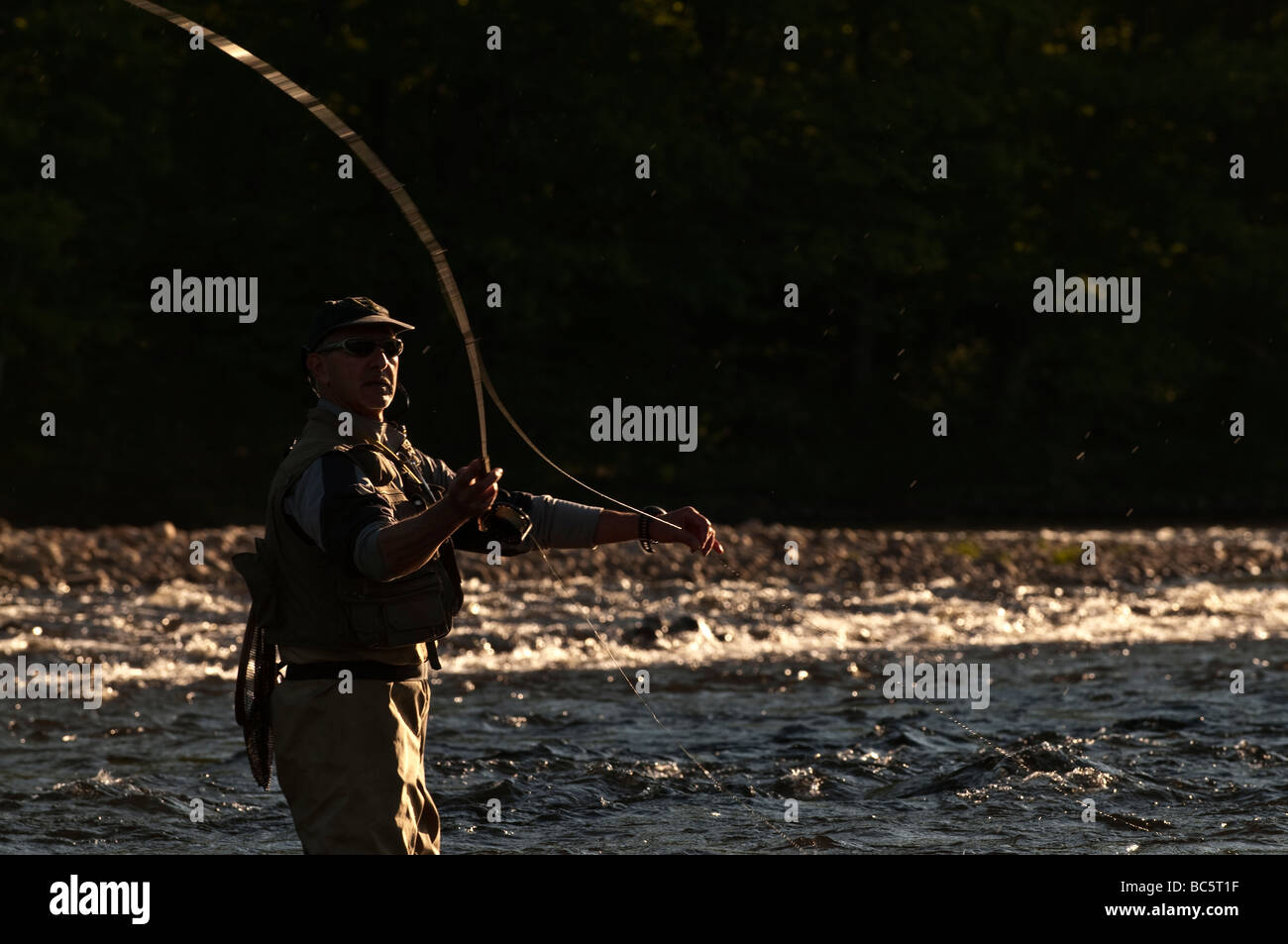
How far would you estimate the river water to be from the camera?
29.8 feet

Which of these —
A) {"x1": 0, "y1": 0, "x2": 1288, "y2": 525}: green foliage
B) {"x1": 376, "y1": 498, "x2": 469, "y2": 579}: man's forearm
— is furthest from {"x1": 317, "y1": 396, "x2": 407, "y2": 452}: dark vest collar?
{"x1": 0, "y1": 0, "x2": 1288, "y2": 525}: green foliage

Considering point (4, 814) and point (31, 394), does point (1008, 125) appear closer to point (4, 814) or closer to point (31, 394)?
point (31, 394)

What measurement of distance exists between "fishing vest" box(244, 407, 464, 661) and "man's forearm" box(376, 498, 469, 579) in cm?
28

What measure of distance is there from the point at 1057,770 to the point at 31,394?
31.2m

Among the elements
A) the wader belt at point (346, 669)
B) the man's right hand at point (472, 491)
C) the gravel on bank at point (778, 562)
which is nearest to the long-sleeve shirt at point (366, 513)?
the man's right hand at point (472, 491)

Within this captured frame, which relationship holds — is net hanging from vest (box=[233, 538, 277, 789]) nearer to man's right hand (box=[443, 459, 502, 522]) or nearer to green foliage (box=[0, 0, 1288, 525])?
man's right hand (box=[443, 459, 502, 522])

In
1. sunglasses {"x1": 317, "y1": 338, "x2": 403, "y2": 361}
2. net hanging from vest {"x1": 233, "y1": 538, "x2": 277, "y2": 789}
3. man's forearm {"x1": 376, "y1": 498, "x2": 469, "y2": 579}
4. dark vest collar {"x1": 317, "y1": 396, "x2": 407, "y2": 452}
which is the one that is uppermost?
sunglasses {"x1": 317, "y1": 338, "x2": 403, "y2": 361}

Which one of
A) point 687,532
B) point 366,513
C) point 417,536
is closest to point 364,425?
point 366,513

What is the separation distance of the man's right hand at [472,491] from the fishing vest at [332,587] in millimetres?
501

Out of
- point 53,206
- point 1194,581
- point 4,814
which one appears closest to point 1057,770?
point 4,814

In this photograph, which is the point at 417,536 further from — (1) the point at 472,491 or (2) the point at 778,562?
(2) the point at 778,562

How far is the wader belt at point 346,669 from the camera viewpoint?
5504mm

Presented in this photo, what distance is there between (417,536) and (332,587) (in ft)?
1.70
